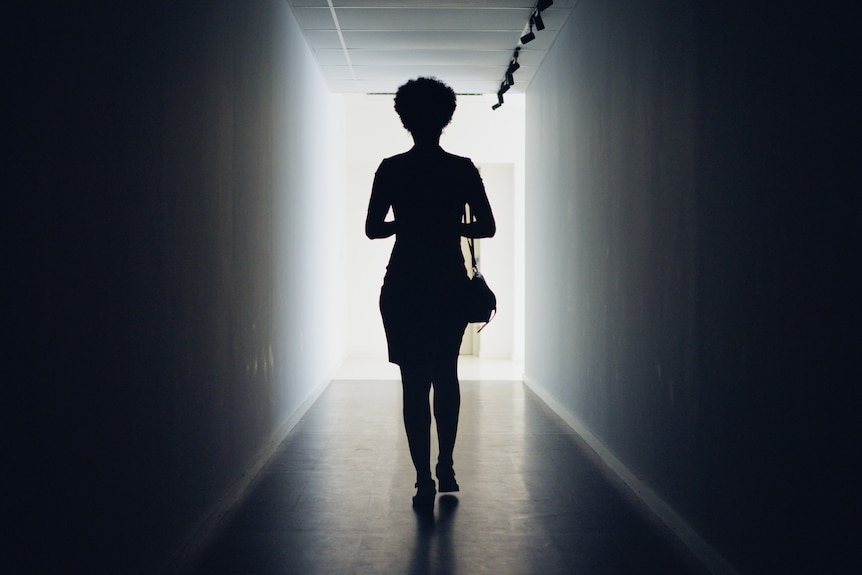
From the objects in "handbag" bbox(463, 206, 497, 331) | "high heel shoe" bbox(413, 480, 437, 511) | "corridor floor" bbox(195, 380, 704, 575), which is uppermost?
"handbag" bbox(463, 206, 497, 331)

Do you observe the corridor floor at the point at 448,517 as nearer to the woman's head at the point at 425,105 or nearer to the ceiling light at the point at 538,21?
the woman's head at the point at 425,105

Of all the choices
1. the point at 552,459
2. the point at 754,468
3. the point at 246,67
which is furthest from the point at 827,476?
the point at 246,67

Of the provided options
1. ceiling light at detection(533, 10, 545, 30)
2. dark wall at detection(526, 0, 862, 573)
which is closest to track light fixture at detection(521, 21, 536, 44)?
ceiling light at detection(533, 10, 545, 30)

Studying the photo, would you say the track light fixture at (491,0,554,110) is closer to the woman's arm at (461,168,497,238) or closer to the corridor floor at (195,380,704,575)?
the woman's arm at (461,168,497,238)

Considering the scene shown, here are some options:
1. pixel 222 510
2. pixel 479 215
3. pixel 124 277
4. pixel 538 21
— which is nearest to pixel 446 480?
pixel 222 510

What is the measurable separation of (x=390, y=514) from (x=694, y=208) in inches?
57.3

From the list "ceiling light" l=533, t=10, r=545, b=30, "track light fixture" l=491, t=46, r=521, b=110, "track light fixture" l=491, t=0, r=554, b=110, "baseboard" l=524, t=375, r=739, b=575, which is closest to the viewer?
"baseboard" l=524, t=375, r=739, b=575

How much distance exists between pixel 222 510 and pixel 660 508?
154 centimetres

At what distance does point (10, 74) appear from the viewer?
1256 mm

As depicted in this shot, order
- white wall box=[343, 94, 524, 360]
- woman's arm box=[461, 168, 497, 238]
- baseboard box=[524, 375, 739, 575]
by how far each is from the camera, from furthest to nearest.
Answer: white wall box=[343, 94, 524, 360]
woman's arm box=[461, 168, 497, 238]
baseboard box=[524, 375, 739, 575]

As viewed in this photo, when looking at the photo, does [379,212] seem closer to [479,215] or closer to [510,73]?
[479,215]

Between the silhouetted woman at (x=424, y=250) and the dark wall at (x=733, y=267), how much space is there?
720 mm

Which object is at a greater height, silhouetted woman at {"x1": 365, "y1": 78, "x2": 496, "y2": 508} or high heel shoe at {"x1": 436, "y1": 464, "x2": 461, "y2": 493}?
silhouetted woman at {"x1": 365, "y1": 78, "x2": 496, "y2": 508}

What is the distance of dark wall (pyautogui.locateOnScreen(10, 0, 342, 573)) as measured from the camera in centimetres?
132
